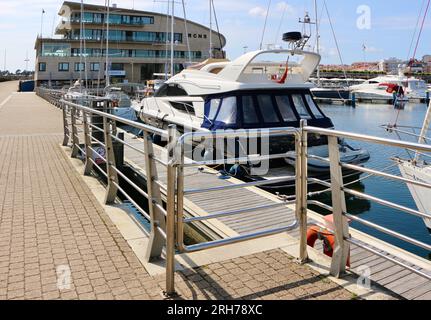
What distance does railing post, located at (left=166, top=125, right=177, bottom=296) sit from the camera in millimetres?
3191

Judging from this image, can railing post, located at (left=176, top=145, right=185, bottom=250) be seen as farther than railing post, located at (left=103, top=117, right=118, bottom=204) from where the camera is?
No

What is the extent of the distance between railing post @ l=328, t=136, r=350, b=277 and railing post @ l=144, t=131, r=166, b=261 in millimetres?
1563

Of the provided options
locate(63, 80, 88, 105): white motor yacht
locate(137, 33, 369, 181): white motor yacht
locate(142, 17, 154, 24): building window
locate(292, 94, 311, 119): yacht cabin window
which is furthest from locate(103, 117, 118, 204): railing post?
locate(142, 17, 154, 24): building window

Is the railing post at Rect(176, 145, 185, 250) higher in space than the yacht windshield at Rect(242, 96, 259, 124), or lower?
lower

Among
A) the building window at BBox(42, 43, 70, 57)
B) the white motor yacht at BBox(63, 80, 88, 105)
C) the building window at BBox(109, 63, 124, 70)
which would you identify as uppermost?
the building window at BBox(42, 43, 70, 57)

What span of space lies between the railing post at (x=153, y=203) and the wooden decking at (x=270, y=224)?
0.59m

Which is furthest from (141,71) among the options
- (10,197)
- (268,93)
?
(10,197)

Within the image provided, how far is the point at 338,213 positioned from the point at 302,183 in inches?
18.3

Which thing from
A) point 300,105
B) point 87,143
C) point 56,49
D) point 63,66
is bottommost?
point 87,143

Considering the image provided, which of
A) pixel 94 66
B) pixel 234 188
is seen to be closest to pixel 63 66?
pixel 94 66

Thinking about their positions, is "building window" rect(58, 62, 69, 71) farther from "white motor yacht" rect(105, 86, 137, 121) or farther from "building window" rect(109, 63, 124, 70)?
"white motor yacht" rect(105, 86, 137, 121)

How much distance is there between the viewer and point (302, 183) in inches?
157

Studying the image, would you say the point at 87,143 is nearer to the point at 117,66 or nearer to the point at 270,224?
the point at 270,224
